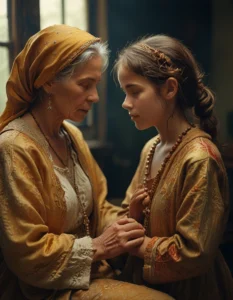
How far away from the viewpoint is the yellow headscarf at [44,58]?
183cm

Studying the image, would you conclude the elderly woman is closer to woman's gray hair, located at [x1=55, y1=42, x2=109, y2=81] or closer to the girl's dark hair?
woman's gray hair, located at [x1=55, y1=42, x2=109, y2=81]

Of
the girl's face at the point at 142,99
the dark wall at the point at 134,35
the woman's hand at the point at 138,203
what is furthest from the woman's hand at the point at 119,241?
the dark wall at the point at 134,35

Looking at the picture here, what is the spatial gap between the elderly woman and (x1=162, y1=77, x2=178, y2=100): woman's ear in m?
0.24

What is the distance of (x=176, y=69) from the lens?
6.04ft

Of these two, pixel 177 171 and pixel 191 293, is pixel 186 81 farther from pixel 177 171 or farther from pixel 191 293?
pixel 191 293

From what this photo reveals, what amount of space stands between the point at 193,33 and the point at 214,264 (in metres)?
1.12

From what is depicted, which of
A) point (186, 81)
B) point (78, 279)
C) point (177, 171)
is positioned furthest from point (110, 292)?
point (186, 81)

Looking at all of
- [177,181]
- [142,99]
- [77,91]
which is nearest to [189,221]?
[177,181]

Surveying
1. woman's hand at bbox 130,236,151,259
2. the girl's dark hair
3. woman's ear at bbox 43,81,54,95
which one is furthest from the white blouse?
the girl's dark hair

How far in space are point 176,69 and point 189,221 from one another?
49 centimetres

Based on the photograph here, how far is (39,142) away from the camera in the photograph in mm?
1894

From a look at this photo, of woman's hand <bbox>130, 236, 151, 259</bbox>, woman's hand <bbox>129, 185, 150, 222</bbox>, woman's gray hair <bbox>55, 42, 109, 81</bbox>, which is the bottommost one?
woman's hand <bbox>130, 236, 151, 259</bbox>

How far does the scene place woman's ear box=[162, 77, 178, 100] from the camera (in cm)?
185

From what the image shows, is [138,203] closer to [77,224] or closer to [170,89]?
[77,224]
